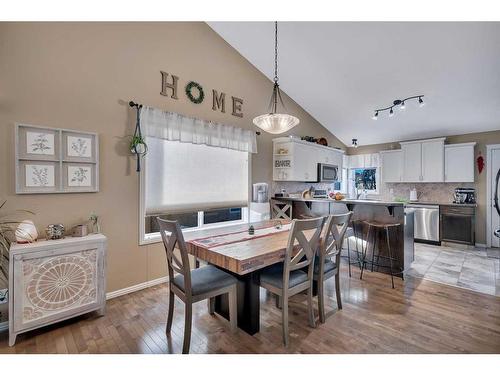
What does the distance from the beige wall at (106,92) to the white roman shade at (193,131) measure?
15cm

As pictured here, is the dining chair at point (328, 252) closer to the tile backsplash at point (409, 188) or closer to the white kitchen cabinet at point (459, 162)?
the tile backsplash at point (409, 188)

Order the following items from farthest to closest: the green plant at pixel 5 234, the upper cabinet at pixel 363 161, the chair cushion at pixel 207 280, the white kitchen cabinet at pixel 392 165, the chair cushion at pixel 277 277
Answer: the upper cabinet at pixel 363 161 < the white kitchen cabinet at pixel 392 165 < the green plant at pixel 5 234 < the chair cushion at pixel 277 277 < the chair cushion at pixel 207 280

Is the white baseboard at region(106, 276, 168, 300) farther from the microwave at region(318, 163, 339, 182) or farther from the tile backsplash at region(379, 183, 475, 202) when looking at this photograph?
the tile backsplash at region(379, 183, 475, 202)

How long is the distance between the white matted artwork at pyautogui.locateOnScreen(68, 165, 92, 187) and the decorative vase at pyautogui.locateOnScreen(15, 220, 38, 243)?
0.49m

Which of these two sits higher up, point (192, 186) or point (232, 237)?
point (192, 186)

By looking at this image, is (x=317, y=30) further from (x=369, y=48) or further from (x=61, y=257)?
(x=61, y=257)

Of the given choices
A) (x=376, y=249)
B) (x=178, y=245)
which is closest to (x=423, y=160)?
(x=376, y=249)

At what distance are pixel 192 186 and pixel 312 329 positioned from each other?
7.32ft

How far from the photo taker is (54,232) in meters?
2.23

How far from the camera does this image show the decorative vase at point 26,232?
2.05 meters

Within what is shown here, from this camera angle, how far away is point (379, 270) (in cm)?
344

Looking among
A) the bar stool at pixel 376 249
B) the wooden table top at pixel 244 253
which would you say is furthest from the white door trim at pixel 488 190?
the wooden table top at pixel 244 253

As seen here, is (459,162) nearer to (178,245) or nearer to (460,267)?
(460,267)

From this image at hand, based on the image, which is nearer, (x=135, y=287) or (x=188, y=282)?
(x=188, y=282)
